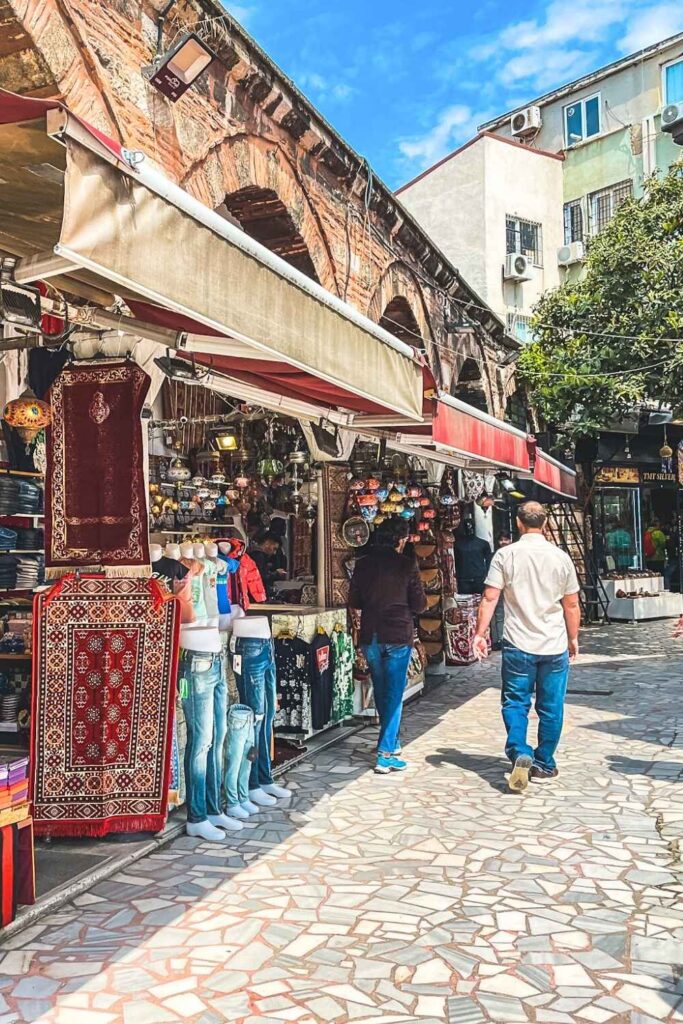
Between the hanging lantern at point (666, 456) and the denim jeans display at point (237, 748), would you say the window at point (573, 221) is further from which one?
the denim jeans display at point (237, 748)

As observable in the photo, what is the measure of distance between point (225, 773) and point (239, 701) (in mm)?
467

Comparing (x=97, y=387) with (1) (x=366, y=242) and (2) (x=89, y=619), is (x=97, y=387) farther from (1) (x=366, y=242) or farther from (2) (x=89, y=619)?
(1) (x=366, y=242)

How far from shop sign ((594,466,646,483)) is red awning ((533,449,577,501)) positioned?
580 centimetres

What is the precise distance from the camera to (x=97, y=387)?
441 cm

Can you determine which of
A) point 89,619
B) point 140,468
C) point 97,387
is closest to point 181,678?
point 89,619

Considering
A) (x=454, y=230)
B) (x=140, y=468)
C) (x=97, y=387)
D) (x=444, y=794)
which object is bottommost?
(x=444, y=794)

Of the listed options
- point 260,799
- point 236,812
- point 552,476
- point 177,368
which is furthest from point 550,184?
point 236,812

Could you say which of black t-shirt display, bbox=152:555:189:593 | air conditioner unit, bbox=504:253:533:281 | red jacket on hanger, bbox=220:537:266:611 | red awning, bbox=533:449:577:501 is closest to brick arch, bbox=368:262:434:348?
red awning, bbox=533:449:577:501

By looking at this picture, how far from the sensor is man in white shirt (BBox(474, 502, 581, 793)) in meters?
5.52

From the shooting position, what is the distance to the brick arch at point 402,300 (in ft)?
36.3

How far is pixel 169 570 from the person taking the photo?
15.4 ft

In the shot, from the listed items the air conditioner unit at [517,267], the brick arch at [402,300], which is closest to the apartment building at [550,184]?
the air conditioner unit at [517,267]

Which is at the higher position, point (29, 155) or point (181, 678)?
point (29, 155)

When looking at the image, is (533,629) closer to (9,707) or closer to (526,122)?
(9,707)
